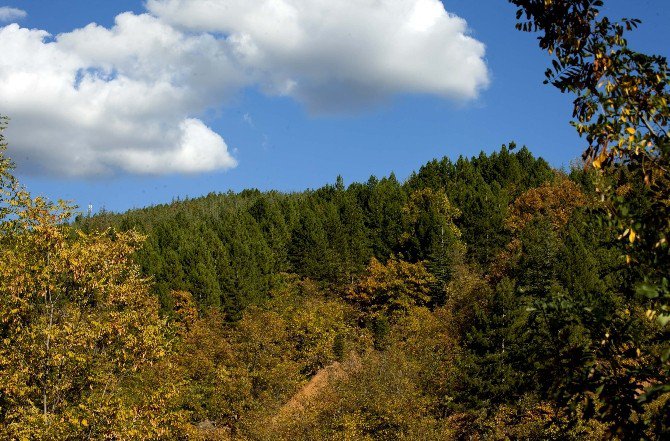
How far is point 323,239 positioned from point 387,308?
16.0 m

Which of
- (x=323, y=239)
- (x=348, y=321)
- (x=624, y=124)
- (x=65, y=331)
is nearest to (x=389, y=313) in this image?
(x=348, y=321)

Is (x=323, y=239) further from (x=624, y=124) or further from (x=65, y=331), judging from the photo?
(x=624, y=124)

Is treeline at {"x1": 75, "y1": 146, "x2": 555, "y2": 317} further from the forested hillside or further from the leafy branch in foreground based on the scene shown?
the leafy branch in foreground

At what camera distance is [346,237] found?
88.2m

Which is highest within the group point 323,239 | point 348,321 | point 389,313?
point 323,239

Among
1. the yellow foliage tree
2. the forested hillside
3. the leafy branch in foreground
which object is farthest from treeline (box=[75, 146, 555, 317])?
the leafy branch in foreground

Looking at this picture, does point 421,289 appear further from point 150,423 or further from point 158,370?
point 150,423

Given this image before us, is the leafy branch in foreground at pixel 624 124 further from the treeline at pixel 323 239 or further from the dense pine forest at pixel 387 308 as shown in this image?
the treeline at pixel 323 239

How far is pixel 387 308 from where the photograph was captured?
7481 cm

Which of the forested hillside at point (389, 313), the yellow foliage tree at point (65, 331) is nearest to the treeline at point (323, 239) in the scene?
the forested hillside at point (389, 313)

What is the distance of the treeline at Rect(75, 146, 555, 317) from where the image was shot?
2968 inches

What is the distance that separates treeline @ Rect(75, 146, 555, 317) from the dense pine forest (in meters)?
0.37

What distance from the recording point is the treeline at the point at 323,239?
75375mm

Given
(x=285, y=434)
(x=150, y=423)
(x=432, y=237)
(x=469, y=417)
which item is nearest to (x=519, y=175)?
(x=432, y=237)
